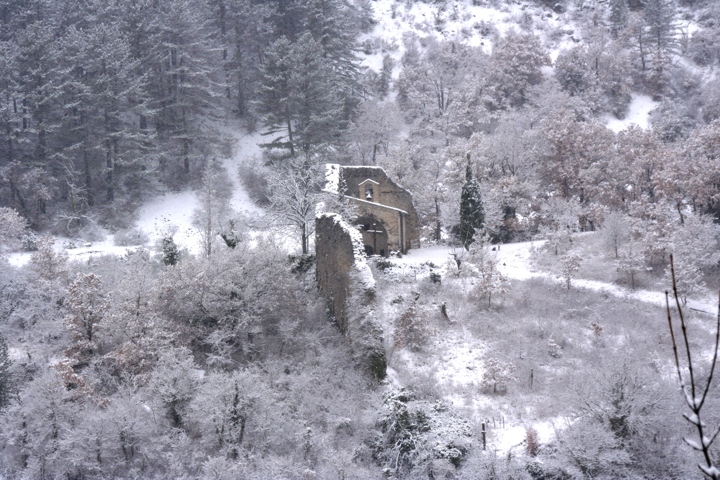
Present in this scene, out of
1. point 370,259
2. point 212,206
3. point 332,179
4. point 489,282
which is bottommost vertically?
point 489,282

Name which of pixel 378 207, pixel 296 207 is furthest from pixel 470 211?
pixel 296 207

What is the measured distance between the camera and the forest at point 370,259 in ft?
40.1

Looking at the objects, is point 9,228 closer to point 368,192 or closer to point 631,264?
point 368,192

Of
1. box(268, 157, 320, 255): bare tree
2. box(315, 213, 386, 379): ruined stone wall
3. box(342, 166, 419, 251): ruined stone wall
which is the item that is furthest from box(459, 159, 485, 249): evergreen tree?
box(315, 213, 386, 379): ruined stone wall

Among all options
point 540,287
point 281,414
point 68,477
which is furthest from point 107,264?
point 540,287

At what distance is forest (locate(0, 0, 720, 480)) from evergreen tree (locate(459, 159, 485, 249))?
203 millimetres

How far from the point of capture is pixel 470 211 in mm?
25953

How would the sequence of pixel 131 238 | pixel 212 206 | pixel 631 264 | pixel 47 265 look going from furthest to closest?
→ pixel 212 206
pixel 131 238
pixel 631 264
pixel 47 265

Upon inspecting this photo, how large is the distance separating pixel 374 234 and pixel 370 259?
3450 millimetres

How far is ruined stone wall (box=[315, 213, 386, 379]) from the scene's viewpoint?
14.1m

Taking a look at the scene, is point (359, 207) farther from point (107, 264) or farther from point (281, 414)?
point (281, 414)

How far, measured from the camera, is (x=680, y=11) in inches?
1911

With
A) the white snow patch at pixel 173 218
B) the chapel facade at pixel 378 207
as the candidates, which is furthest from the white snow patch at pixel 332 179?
the white snow patch at pixel 173 218

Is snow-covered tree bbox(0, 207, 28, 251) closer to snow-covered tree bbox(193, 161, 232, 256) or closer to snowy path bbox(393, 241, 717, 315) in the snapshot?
snow-covered tree bbox(193, 161, 232, 256)
